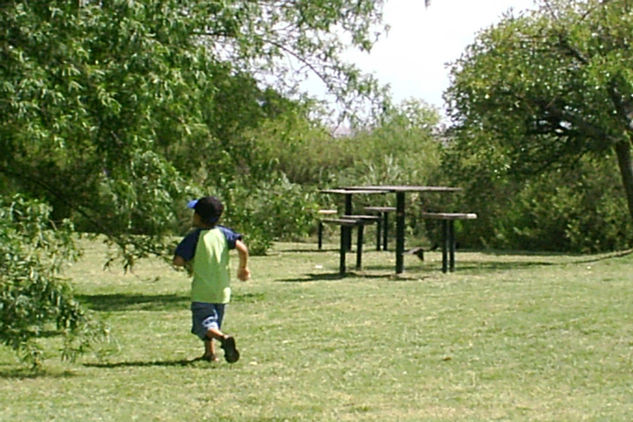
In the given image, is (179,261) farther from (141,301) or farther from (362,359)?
(141,301)

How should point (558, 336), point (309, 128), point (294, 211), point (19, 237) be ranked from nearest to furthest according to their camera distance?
point (19, 237) < point (558, 336) < point (294, 211) < point (309, 128)

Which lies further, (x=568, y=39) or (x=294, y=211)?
(x=568, y=39)

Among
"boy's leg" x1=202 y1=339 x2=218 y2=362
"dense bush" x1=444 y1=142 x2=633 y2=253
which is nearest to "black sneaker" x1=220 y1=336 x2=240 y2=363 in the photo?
"boy's leg" x1=202 y1=339 x2=218 y2=362

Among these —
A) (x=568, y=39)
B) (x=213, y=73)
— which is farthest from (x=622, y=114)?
(x=213, y=73)

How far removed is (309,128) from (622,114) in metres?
7.38

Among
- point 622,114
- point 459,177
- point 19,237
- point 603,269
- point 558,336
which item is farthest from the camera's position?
point 459,177

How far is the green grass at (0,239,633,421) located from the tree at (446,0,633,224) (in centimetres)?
436

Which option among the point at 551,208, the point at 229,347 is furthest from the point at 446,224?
the point at 229,347

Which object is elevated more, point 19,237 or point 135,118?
point 135,118

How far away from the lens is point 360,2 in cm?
1584

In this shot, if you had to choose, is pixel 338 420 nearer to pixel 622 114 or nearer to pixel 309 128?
→ pixel 309 128

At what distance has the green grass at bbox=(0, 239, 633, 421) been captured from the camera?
26.6 ft

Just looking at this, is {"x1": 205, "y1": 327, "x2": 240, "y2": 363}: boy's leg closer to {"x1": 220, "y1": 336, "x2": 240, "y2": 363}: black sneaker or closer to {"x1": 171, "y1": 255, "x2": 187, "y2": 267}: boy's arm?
{"x1": 220, "y1": 336, "x2": 240, "y2": 363}: black sneaker

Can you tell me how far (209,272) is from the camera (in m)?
9.99
